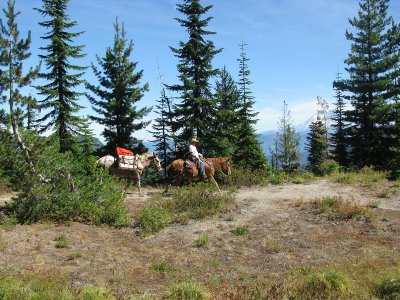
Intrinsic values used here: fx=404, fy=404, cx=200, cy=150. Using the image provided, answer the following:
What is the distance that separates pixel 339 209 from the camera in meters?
15.2

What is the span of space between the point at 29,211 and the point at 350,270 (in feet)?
32.0

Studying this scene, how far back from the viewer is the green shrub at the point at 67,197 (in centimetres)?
1311

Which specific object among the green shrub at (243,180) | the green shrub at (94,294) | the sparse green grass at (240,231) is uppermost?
the green shrub at (243,180)

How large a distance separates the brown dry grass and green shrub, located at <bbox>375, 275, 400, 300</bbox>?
0.31 m

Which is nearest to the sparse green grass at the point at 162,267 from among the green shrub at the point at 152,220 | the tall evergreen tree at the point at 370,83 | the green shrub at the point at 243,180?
the green shrub at the point at 152,220

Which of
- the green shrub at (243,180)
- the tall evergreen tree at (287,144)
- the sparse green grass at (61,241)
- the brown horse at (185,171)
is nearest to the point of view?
the sparse green grass at (61,241)

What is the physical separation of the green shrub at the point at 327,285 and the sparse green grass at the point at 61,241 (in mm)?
6793

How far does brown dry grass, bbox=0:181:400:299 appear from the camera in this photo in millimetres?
9414

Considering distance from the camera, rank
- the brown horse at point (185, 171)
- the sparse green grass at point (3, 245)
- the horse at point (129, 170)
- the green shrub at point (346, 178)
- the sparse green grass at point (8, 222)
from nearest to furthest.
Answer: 1. the sparse green grass at point (3, 245)
2. the sparse green grass at point (8, 222)
3. the brown horse at point (185, 171)
4. the horse at point (129, 170)
5. the green shrub at point (346, 178)

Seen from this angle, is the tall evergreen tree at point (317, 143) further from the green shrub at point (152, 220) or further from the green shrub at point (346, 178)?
the green shrub at point (152, 220)

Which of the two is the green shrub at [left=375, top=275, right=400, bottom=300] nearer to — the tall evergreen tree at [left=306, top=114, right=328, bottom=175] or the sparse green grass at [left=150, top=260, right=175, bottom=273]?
the sparse green grass at [left=150, top=260, right=175, bottom=273]

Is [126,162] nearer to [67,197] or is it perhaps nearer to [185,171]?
[185,171]

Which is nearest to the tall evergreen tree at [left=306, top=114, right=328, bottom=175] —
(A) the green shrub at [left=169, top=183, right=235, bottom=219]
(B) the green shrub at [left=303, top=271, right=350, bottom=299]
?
(A) the green shrub at [left=169, top=183, right=235, bottom=219]

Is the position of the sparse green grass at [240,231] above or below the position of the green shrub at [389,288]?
above
